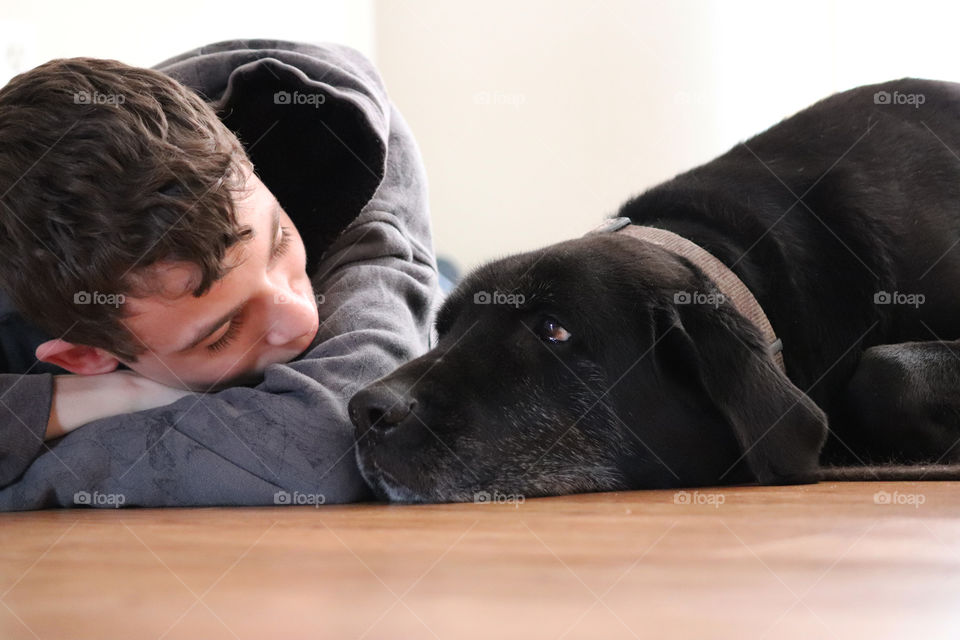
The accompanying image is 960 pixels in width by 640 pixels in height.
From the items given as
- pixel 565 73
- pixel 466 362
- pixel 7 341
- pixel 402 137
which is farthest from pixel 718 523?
pixel 565 73

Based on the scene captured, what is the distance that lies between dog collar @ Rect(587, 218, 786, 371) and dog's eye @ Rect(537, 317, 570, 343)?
0.24 m

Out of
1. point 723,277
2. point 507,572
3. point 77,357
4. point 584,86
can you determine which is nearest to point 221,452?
point 77,357

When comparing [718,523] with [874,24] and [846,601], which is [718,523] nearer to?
[846,601]

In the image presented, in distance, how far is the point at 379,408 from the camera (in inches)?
49.0

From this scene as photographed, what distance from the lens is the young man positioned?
1.27 metres

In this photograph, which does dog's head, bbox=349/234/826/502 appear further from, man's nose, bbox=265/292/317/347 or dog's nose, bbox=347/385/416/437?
man's nose, bbox=265/292/317/347

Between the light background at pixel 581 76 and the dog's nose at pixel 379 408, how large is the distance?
2781 mm

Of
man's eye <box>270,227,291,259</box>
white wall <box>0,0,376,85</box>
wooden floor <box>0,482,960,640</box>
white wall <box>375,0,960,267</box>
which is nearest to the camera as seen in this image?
wooden floor <box>0,482,960,640</box>

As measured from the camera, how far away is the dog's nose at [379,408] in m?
1.25

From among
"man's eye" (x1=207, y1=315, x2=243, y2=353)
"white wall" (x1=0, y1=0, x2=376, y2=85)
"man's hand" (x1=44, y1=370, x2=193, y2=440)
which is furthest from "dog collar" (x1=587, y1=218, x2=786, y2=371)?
"white wall" (x1=0, y1=0, x2=376, y2=85)

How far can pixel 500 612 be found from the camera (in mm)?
614

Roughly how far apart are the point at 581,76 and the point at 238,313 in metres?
3.51

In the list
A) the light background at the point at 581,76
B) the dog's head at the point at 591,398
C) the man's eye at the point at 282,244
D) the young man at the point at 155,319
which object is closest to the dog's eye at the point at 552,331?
the dog's head at the point at 591,398

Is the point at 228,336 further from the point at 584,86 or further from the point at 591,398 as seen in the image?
the point at 584,86
